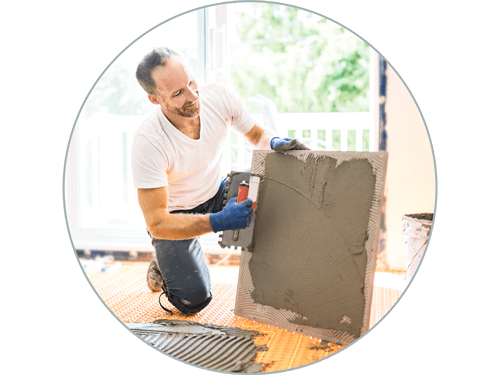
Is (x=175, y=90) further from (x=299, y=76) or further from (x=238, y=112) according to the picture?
(x=299, y=76)

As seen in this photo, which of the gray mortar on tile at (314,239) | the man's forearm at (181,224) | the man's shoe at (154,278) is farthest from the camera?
the man's shoe at (154,278)

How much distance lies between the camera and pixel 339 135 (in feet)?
4.06

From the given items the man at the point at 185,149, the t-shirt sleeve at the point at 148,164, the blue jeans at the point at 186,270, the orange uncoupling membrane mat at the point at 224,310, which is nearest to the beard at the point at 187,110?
the man at the point at 185,149

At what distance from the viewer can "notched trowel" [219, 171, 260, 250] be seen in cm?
123

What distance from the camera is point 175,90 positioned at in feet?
3.91

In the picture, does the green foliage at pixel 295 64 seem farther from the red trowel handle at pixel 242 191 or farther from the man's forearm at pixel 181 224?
the man's forearm at pixel 181 224

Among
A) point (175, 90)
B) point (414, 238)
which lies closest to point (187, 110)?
point (175, 90)

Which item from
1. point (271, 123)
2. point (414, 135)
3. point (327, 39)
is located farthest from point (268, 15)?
point (414, 135)

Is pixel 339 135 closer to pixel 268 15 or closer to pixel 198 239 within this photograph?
pixel 268 15

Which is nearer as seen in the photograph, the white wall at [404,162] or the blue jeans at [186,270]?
the white wall at [404,162]

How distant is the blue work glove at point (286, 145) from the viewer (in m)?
1.22

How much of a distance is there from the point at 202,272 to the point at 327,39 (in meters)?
0.81

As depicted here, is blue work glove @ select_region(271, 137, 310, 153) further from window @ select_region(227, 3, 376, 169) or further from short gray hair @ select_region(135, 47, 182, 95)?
short gray hair @ select_region(135, 47, 182, 95)

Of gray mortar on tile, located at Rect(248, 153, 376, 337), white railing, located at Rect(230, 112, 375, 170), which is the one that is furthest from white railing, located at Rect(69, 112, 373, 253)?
gray mortar on tile, located at Rect(248, 153, 376, 337)
